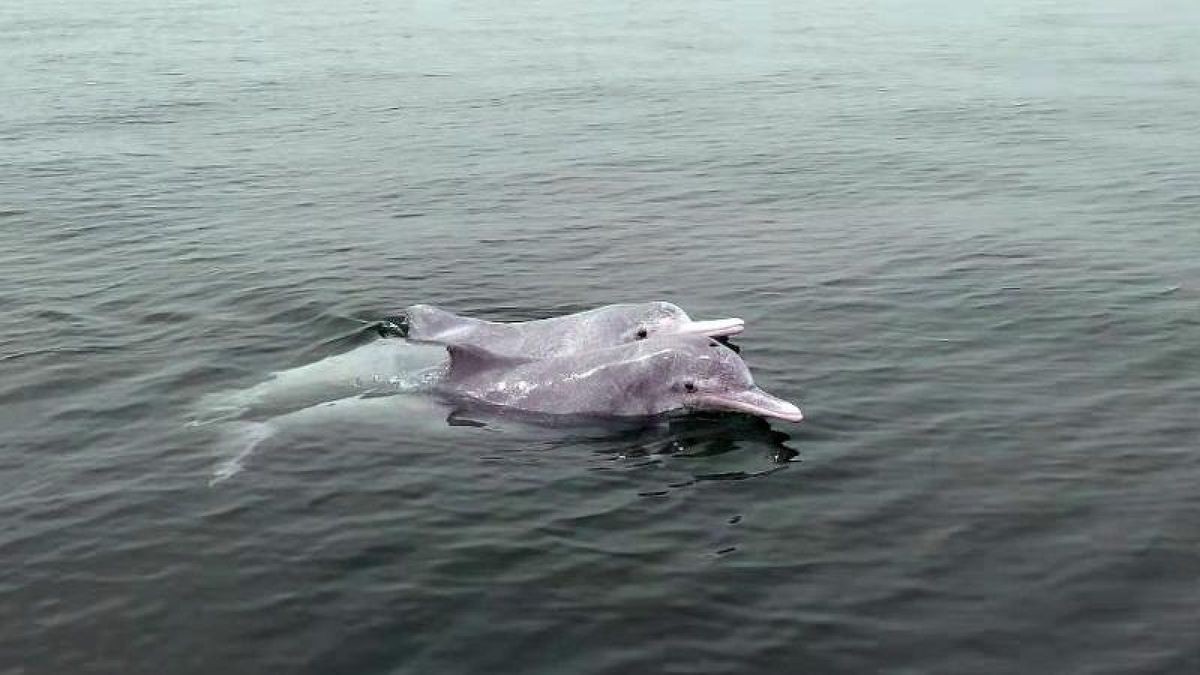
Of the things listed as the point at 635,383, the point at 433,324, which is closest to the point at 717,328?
the point at 635,383

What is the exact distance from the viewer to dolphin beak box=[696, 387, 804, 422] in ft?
52.2

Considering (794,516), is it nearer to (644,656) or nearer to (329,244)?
(644,656)

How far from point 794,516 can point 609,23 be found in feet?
202

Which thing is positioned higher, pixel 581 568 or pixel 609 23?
pixel 609 23

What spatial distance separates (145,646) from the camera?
11992 millimetres

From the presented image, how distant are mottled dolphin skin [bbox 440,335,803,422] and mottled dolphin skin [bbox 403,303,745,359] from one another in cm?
34

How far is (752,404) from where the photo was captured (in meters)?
16.2

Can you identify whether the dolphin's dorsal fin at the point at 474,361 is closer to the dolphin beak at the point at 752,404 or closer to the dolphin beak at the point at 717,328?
A: the dolphin beak at the point at 717,328

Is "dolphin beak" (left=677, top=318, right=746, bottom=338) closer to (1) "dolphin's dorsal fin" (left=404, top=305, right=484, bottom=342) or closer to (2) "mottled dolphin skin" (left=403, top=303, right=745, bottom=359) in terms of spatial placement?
(2) "mottled dolphin skin" (left=403, top=303, right=745, bottom=359)

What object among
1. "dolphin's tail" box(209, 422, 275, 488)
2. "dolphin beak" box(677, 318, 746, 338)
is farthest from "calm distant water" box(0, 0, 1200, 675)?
"dolphin beak" box(677, 318, 746, 338)

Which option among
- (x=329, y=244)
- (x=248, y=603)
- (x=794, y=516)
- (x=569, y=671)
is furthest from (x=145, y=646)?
(x=329, y=244)

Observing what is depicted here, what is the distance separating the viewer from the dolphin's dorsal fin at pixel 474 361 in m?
17.6

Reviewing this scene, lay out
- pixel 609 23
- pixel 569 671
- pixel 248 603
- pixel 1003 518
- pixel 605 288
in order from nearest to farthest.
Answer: pixel 569 671 < pixel 248 603 < pixel 1003 518 < pixel 605 288 < pixel 609 23

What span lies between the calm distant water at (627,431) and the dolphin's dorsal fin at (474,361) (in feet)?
3.06
